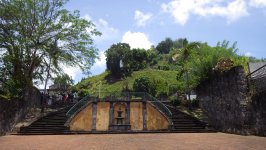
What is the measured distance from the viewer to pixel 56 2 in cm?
2767

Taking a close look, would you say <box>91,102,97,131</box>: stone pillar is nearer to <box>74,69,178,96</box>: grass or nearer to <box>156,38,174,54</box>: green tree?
<box>74,69,178,96</box>: grass

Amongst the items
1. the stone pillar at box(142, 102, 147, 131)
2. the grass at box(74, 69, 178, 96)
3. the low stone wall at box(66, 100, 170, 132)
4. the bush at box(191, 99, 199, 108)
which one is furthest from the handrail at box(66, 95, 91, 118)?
the grass at box(74, 69, 178, 96)

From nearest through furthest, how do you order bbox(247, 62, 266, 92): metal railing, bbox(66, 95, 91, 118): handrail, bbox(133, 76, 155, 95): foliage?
bbox(247, 62, 266, 92): metal railing → bbox(66, 95, 91, 118): handrail → bbox(133, 76, 155, 95): foliage

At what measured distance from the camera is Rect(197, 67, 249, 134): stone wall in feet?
61.0

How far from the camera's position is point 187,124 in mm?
23984

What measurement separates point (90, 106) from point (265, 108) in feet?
46.6

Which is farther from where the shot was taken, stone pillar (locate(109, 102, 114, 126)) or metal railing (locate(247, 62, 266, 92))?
stone pillar (locate(109, 102, 114, 126))

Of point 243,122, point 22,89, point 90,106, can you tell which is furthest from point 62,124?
point 243,122

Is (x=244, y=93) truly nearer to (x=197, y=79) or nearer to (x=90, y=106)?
(x=197, y=79)

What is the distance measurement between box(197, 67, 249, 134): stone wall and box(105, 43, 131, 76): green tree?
191 feet

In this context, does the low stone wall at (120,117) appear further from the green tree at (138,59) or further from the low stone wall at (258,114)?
the green tree at (138,59)

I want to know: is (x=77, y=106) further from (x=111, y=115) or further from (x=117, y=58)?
(x=117, y=58)

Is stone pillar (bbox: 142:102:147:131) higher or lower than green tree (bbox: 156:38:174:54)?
lower

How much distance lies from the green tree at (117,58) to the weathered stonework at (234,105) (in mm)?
59201
